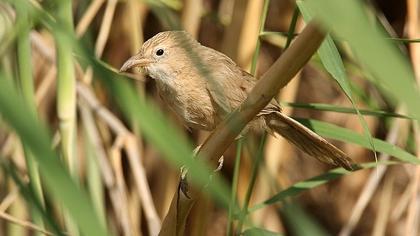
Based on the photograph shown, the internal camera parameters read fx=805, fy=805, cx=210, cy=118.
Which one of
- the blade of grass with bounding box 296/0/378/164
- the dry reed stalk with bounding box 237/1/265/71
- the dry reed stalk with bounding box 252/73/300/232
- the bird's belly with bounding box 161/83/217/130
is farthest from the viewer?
the dry reed stalk with bounding box 252/73/300/232

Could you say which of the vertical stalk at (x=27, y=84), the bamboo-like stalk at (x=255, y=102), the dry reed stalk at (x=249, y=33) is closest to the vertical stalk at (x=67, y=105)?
the vertical stalk at (x=27, y=84)

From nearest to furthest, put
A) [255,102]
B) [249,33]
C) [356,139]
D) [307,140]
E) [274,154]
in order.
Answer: [255,102] → [356,139] → [307,140] → [249,33] → [274,154]

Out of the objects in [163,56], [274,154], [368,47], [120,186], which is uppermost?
[368,47]

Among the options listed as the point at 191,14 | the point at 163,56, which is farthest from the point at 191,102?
the point at 191,14

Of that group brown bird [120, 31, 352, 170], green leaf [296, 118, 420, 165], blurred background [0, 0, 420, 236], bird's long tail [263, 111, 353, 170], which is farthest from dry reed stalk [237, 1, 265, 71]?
green leaf [296, 118, 420, 165]

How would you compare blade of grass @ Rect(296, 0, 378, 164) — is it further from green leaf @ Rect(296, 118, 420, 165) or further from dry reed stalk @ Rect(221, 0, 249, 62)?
dry reed stalk @ Rect(221, 0, 249, 62)

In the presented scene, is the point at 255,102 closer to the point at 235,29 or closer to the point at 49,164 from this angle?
the point at 49,164

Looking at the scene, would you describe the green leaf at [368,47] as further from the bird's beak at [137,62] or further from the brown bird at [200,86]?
the bird's beak at [137,62]

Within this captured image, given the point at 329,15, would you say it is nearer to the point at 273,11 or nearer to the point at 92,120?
the point at 92,120
